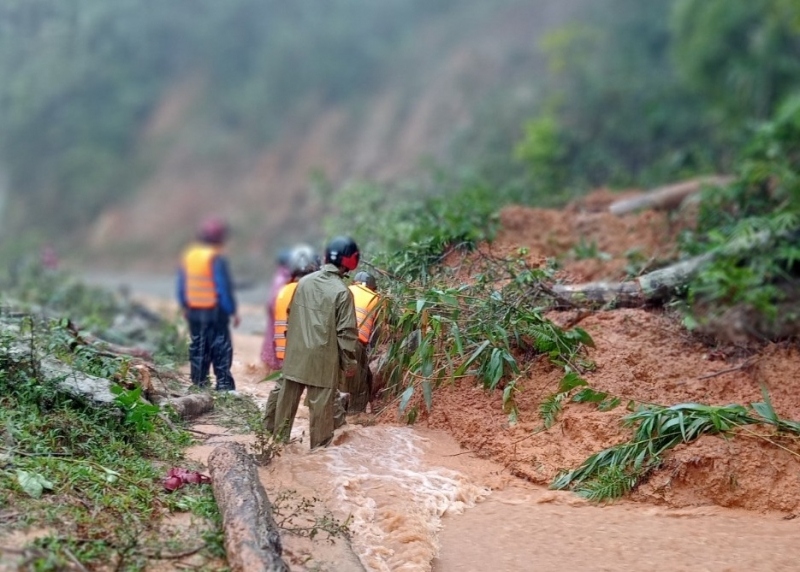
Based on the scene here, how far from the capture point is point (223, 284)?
7379 mm

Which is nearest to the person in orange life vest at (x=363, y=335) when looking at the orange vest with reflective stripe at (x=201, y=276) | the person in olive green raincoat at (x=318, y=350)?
the person in olive green raincoat at (x=318, y=350)

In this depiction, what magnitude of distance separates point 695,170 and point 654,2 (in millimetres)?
10224

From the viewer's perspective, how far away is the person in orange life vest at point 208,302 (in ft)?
24.1

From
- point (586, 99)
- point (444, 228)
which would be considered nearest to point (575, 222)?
point (444, 228)

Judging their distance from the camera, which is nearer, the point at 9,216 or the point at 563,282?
the point at 563,282

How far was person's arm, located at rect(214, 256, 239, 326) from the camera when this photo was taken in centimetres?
736

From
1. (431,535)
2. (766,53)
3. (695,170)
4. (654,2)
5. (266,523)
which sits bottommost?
(431,535)

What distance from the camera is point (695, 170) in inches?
699

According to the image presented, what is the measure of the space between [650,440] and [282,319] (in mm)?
2985

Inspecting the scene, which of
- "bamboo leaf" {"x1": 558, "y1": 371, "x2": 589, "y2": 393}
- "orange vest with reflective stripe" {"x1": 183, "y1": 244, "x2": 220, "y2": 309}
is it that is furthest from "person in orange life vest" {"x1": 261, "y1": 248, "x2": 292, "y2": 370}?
"bamboo leaf" {"x1": 558, "y1": 371, "x2": 589, "y2": 393}

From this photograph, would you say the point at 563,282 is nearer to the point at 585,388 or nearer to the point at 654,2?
the point at 585,388

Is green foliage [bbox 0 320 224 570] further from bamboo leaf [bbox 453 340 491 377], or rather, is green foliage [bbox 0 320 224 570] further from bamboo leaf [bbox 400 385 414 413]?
bamboo leaf [bbox 453 340 491 377]

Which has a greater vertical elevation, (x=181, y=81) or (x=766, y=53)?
(x=181, y=81)

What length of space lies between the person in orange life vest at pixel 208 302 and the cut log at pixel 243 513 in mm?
2579
